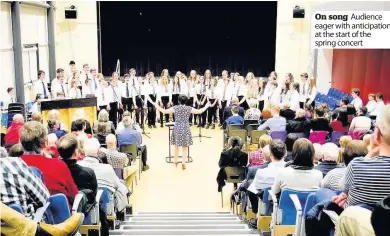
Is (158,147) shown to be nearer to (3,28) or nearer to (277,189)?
(3,28)

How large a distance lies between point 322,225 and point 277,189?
153 centimetres

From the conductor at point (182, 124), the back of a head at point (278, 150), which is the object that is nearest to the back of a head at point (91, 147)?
the back of a head at point (278, 150)

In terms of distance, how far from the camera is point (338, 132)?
7812 millimetres

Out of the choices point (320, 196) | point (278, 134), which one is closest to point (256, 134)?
point (278, 134)

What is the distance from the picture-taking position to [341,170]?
12.3ft

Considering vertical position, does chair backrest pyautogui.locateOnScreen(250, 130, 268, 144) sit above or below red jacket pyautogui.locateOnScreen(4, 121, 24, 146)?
below

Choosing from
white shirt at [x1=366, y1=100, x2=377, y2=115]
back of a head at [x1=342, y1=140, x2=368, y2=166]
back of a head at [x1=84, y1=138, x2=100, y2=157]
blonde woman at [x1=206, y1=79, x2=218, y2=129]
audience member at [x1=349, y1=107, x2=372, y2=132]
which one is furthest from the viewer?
blonde woman at [x1=206, y1=79, x2=218, y2=129]

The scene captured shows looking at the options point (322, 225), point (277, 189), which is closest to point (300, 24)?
point (277, 189)

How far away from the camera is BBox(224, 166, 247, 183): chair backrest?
6643mm

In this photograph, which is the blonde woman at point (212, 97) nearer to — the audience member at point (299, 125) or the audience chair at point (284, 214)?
the audience member at point (299, 125)

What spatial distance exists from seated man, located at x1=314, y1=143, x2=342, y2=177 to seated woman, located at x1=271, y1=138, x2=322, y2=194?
26 cm

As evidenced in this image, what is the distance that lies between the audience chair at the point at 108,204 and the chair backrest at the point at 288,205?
6.04 feet

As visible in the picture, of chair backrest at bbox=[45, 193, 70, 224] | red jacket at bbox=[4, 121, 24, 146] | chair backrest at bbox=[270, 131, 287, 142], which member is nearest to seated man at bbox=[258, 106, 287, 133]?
chair backrest at bbox=[270, 131, 287, 142]

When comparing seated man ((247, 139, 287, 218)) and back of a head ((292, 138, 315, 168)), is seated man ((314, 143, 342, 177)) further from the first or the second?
seated man ((247, 139, 287, 218))
